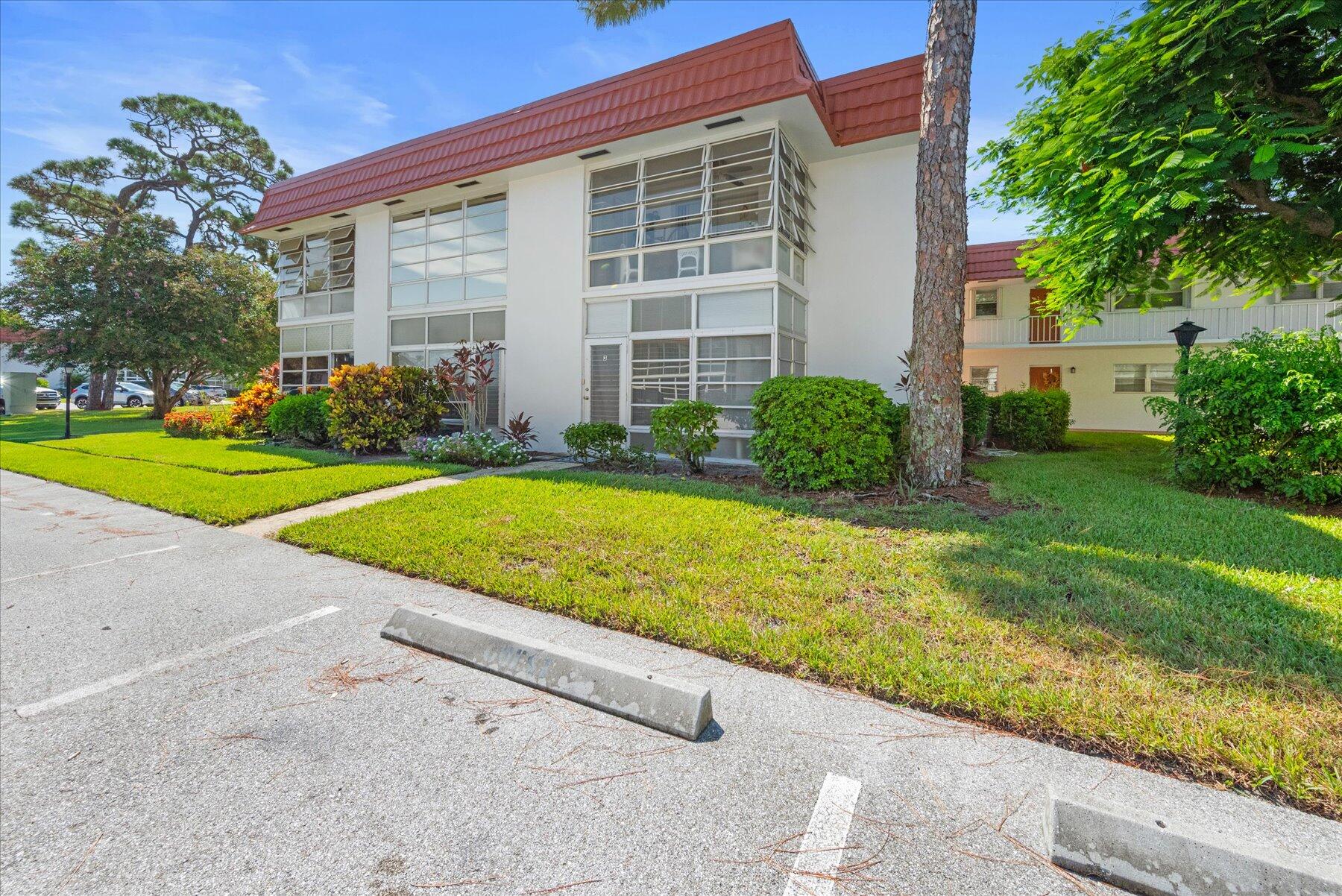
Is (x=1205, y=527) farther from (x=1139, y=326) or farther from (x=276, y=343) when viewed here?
(x=276, y=343)

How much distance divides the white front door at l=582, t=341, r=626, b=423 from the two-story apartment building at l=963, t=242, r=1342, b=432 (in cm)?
1216

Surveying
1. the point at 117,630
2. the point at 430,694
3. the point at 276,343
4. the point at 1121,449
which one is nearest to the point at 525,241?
the point at 117,630

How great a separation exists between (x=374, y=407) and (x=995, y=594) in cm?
1026

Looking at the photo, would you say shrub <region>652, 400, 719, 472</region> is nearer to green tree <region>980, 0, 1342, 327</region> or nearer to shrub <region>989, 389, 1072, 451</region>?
green tree <region>980, 0, 1342, 327</region>

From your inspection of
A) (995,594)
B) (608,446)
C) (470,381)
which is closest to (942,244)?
(995,594)

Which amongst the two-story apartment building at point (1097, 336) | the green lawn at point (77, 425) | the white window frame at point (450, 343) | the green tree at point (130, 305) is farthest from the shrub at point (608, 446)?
the green tree at point (130, 305)

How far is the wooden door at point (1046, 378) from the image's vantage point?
20109 millimetres

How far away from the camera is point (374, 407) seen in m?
10.5

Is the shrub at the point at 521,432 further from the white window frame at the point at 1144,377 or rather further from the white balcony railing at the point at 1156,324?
the white window frame at the point at 1144,377

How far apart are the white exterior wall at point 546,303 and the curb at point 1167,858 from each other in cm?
988

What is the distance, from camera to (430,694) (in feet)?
8.55

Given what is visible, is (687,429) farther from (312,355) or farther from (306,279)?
(306,279)

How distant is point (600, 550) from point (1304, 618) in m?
4.24

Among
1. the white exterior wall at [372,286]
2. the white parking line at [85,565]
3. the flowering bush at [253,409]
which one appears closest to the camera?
the white parking line at [85,565]
